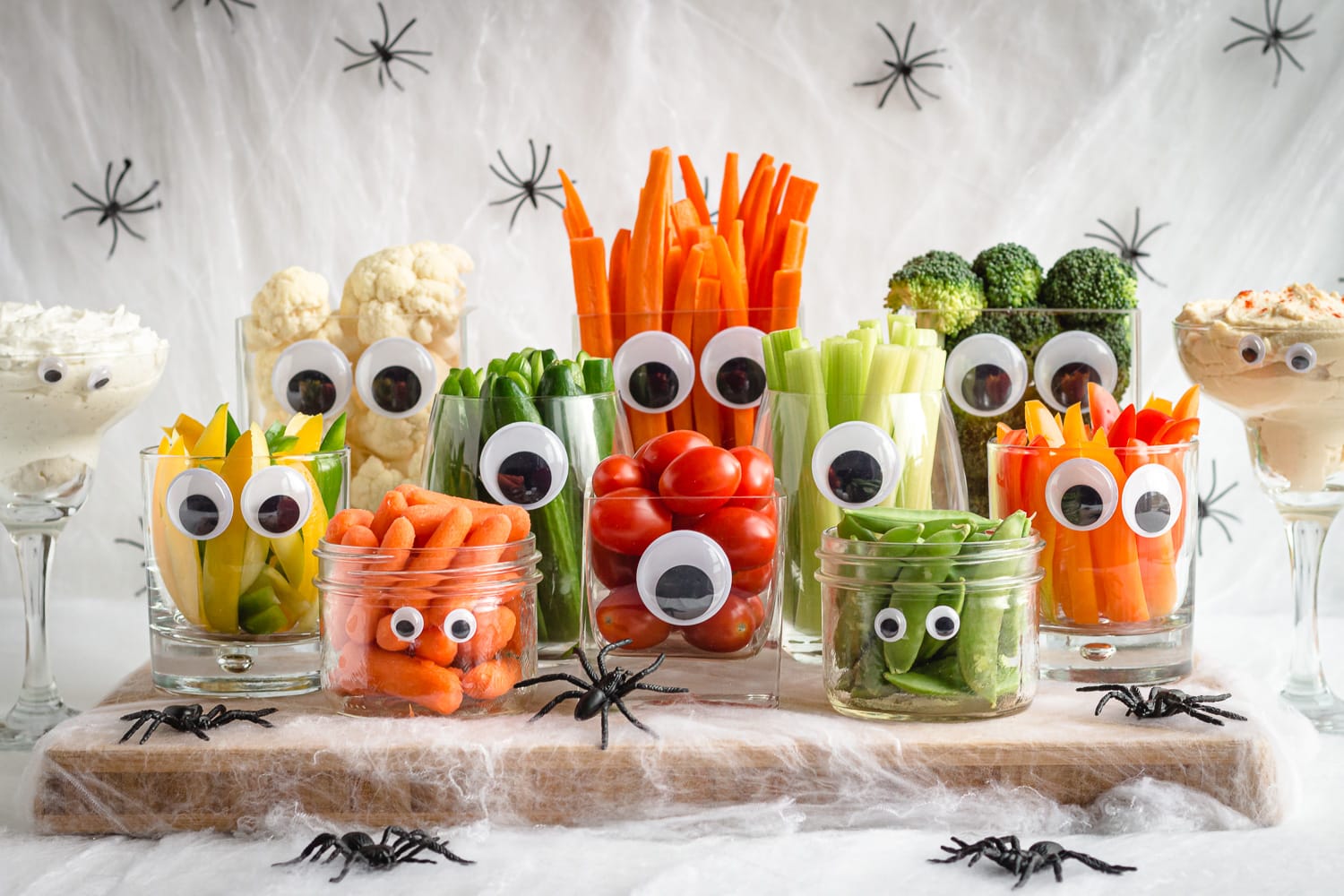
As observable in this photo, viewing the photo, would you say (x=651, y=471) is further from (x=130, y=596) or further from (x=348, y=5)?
(x=130, y=596)

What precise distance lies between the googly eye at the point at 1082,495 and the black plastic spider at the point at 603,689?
14.9 inches

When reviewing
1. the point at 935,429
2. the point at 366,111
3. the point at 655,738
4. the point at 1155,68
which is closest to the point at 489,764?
the point at 655,738

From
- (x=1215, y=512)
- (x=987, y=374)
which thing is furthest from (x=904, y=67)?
(x=1215, y=512)

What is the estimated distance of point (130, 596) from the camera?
2152 millimetres

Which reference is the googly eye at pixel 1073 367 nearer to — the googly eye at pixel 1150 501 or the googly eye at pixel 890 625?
the googly eye at pixel 1150 501

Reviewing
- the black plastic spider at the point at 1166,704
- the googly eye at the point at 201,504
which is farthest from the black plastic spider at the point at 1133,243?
the googly eye at the point at 201,504

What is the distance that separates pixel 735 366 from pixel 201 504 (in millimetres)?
581

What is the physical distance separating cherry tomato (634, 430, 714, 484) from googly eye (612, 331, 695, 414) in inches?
11.7

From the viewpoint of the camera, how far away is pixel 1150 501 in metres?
1.19

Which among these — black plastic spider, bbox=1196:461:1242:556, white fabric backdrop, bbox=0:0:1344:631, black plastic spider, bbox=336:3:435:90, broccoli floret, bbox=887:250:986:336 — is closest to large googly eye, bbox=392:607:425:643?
broccoli floret, bbox=887:250:986:336

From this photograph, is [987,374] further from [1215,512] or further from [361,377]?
[1215,512]

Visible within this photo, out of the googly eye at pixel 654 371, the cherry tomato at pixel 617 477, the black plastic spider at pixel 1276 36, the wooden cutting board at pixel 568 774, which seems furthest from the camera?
the black plastic spider at pixel 1276 36

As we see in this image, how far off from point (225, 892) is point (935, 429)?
0.75m

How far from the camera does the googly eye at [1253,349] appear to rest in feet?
4.05
